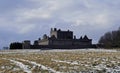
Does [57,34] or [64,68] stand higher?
[57,34]

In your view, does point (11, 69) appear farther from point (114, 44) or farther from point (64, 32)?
point (64, 32)

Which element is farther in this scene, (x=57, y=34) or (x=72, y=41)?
(x=57, y=34)


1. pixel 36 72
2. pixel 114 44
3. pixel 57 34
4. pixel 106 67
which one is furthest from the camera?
pixel 57 34

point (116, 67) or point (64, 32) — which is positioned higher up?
point (64, 32)

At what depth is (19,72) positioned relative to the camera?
949 inches

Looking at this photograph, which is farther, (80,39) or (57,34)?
(57,34)

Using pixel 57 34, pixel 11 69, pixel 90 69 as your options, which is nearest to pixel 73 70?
pixel 90 69

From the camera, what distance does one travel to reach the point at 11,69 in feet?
85.6

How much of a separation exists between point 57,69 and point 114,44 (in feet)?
314

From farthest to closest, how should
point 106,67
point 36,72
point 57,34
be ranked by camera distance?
point 57,34 → point 106,67 → point 36,72

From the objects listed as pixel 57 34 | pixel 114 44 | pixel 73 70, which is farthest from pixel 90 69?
pixel 57 34

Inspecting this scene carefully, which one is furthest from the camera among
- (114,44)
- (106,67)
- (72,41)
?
(72,41)

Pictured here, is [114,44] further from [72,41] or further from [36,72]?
[36,72]

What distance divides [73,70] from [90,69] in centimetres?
119
